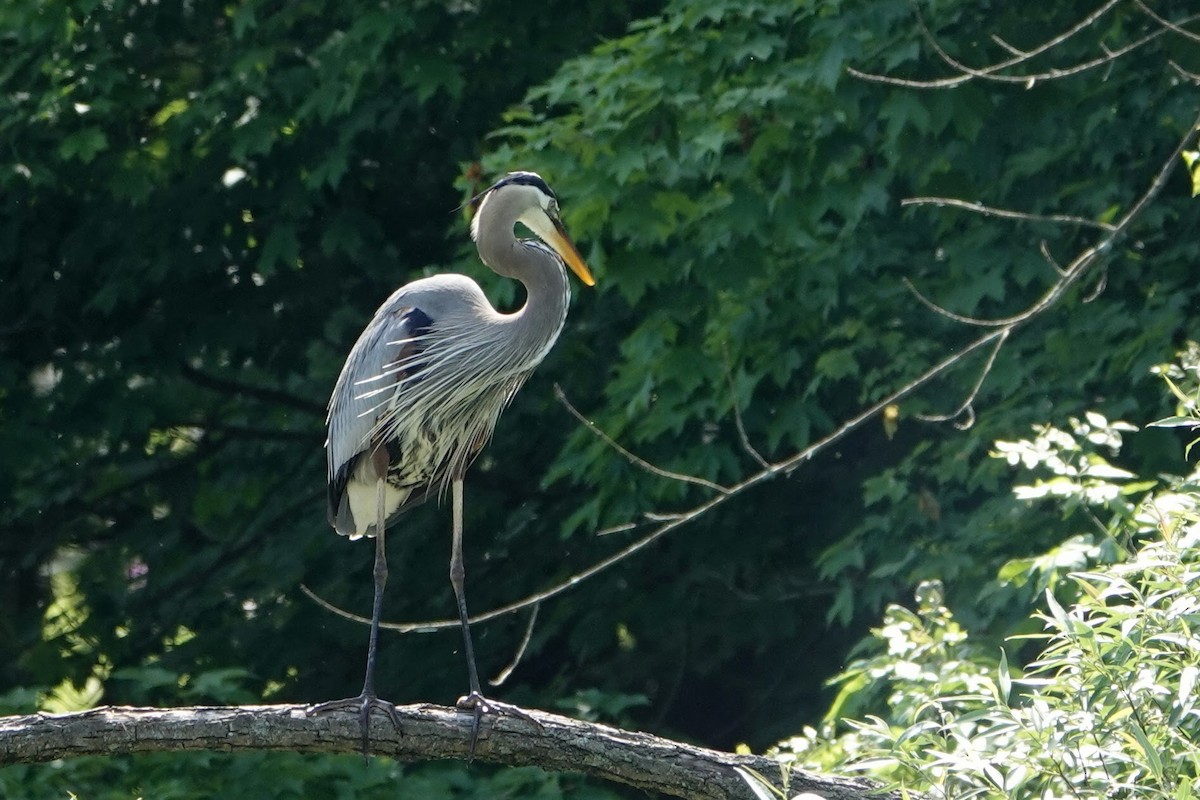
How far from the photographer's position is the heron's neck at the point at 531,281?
4.50 meters

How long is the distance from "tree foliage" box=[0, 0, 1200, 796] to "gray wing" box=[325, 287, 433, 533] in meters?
0.87

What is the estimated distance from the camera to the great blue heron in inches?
178

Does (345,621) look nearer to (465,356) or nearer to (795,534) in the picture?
(795,534)

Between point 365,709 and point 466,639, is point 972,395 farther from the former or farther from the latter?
point 365,709

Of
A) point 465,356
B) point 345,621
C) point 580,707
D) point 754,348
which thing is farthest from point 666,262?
point 345,621

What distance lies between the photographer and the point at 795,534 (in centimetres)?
698

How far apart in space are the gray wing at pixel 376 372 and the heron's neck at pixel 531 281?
0.30 metres

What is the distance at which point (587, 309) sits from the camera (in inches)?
267

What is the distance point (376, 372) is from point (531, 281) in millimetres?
548

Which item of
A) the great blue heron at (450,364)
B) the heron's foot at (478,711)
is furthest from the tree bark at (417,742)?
the great blue heron at (450,364)

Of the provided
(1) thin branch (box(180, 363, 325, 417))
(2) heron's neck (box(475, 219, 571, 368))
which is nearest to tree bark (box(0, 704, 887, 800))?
(2) heron's neck (box(475, 219, 571, 368))

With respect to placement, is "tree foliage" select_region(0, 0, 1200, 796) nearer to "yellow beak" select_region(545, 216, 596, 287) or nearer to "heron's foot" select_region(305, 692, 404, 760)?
"yellow beak" select_region(545, 216, 596, 287)

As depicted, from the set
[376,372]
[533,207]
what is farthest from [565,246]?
[376,372]

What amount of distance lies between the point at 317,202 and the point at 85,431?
1.55 meters
